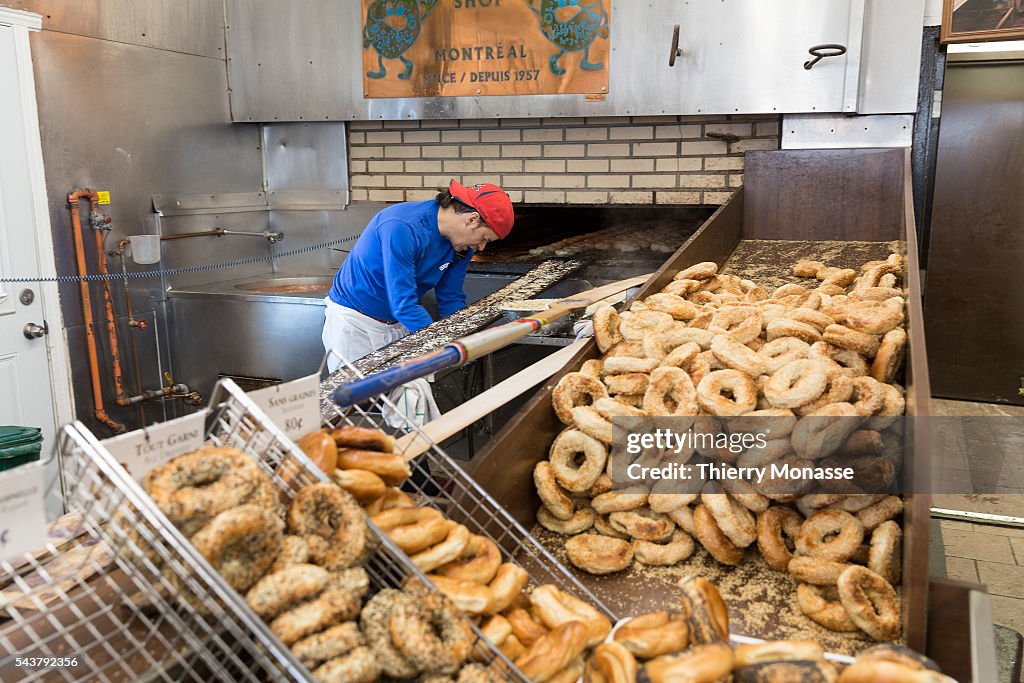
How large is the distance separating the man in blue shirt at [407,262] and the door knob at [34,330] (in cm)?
145

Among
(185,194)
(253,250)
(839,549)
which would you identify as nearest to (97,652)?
(839,549)

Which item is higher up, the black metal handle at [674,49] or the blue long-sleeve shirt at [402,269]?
the black metal handle at [674,49]

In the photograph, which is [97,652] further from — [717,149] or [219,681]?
[717,149]

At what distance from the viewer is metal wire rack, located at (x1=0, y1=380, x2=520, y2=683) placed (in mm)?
1002

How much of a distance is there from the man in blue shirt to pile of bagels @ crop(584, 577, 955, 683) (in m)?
2.61

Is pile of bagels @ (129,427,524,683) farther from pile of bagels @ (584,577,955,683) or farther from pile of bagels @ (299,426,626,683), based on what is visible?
pile of bagels @ (584,577,955,683)

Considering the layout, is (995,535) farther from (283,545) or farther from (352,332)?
(283,545)

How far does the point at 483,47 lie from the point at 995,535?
3985 millimetres

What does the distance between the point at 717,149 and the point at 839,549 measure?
3.59 m

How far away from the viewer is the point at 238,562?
42.9 inches

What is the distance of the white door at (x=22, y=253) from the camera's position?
159 inches

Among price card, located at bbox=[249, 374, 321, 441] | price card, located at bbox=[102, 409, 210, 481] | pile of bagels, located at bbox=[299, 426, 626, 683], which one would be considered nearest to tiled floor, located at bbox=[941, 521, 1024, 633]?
pile of bagels, located at bbox=[299, 426, 626, 683]

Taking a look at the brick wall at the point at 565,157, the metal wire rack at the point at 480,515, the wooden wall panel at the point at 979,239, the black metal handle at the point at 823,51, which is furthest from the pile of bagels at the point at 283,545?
the wooden wall panel at the point at 979,239

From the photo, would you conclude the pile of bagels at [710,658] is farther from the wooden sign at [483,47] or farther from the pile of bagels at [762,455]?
the wooden sign at [483,47]
